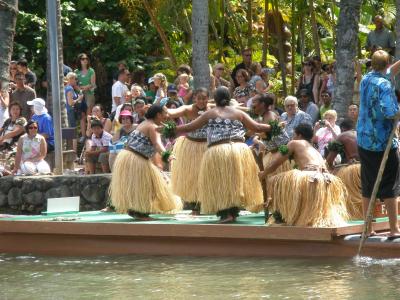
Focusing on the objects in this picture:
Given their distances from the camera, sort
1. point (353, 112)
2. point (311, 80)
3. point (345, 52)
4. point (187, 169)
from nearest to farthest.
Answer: point (187, 169) → point (353, 112) → point (345, 52) → point (311, 80)

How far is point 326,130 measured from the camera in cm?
1270

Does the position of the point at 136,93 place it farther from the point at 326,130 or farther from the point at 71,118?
the point at 326,130

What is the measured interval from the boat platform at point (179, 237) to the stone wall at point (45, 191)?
1.50 m

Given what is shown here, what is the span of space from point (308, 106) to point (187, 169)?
302 centimetres

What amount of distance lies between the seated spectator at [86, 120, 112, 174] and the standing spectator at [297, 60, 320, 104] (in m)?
2.66

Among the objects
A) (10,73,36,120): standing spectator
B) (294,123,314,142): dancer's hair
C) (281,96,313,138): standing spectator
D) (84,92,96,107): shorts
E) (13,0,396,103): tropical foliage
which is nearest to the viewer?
(294,123,314,142): dancer's hair

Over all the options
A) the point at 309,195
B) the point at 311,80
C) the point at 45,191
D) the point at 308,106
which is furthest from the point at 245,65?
the point at 309,195

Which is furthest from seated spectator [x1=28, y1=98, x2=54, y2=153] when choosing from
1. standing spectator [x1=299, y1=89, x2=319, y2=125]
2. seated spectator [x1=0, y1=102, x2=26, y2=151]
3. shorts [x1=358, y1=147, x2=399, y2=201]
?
shorts [x1=358, y1=147, x2=399, y2=201]

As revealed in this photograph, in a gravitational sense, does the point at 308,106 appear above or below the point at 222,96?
above

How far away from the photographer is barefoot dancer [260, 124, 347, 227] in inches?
381

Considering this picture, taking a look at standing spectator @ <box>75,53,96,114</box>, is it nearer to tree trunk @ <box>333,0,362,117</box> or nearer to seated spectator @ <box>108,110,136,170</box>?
seated spectator @ <box>108,110,136,170</box>

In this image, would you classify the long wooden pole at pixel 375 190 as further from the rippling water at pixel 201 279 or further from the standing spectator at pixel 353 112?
the standing spectator at pixel 353 112

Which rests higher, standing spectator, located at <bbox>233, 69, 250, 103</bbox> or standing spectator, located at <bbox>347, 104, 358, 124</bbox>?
standing spectator, located at <bbox>233, 69, 250, 103</bbox>

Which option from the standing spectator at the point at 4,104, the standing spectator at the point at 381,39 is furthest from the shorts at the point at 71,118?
the standing spectator at the point at 381,39
